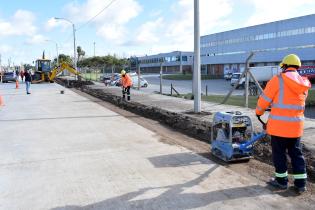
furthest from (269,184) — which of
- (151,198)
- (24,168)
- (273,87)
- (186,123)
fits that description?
(186,123)

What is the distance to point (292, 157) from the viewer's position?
5.61 metres

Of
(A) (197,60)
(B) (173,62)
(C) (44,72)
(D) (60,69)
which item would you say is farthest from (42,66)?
(B) (173,62)

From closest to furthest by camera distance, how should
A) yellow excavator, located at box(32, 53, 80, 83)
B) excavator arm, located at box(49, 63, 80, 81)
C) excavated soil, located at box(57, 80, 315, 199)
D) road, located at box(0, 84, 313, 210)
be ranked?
road, located at box(0, 84, 313, 210) → excavated soil, located at box(57, 80, 315, 199) → excavator arm, located at box(49, 63, 80, 81) → yellow excavator, located at box(32, 53, 80, 83)

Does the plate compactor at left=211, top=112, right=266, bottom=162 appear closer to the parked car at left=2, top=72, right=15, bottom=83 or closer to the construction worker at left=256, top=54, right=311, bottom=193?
the construction worker at left=256, top=54, right=311, bottom=193

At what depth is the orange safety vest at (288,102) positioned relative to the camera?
214 inches

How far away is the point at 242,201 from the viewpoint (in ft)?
16.6

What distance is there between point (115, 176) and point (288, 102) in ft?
9.66

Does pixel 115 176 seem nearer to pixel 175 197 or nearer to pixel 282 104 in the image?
pixel 175 197

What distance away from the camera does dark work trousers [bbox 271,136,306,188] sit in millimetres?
5469

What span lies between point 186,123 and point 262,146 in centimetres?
366

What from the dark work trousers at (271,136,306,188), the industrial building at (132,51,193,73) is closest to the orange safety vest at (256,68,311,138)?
the dark work trousers at (271,136,306,188)

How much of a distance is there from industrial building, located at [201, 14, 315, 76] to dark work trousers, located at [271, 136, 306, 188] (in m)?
40.9

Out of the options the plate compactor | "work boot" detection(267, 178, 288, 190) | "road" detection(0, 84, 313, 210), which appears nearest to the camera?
"road" detection(0, 84, 313, 210)

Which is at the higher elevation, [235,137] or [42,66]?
[42,66]
